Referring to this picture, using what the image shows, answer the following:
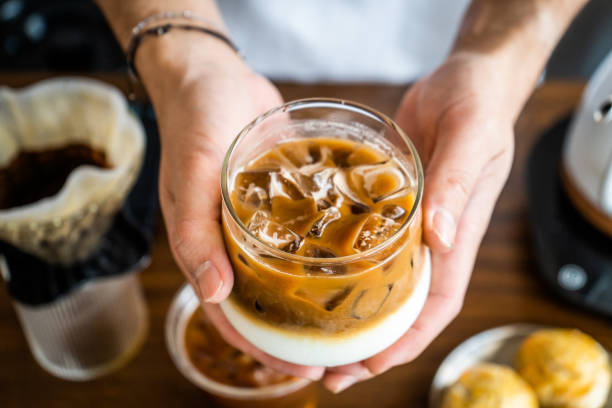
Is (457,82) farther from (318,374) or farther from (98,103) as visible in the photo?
(98,103)

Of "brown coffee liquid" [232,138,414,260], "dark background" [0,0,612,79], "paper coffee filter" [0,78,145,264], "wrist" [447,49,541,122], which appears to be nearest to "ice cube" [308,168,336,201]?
"brown coffee liquid" [232,138,414,260]

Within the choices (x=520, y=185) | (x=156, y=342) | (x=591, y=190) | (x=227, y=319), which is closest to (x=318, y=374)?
(x=227, y=319)

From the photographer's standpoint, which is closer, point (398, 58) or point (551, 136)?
point (551, 136)

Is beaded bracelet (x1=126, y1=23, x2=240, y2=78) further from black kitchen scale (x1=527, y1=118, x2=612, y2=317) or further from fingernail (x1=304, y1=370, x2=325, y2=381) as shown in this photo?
black kitchen scale (x1=527, y1=118, x2=612, y2=317)

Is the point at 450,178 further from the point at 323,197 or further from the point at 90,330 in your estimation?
the point at 90,330

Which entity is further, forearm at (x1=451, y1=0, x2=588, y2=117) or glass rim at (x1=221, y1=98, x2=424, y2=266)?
forearm at (x1=451, y1=0, x2=588, y2=117)

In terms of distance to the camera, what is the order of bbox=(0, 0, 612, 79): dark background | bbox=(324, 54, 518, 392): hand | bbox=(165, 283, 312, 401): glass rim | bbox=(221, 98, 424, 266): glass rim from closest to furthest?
bbox=(221, 98, 424, 266): glass rim, bbox=(324, 54, 518, 392): hand, bbox=(165, 283, 312, 401): glass rim, bbox=(0, 0, 612, 79): dark background

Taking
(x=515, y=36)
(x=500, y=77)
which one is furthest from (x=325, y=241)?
(x=515, y=36)
